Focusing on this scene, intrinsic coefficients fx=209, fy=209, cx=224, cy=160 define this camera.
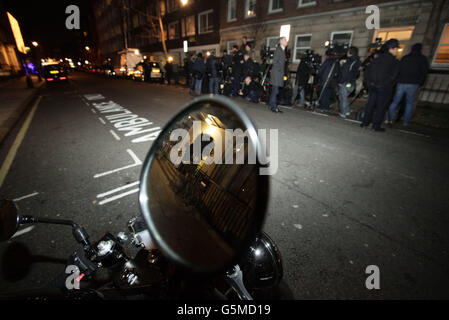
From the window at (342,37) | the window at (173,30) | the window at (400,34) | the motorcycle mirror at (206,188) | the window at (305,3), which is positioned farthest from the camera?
the window at (173,30)

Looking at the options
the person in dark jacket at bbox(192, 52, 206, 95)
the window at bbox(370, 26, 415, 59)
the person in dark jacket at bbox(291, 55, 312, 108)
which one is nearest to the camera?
the person in dark jacket at bbox(291, 55, 312, 108)

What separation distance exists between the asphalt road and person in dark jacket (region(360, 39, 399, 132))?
3.14 ft

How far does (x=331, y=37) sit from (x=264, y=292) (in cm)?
1547

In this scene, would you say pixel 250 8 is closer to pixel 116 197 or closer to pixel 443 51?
pixel 443 51

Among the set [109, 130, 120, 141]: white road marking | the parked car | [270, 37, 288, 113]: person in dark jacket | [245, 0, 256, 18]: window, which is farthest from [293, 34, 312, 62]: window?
the parked car

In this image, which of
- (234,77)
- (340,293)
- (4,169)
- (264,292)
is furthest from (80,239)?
(234,77)

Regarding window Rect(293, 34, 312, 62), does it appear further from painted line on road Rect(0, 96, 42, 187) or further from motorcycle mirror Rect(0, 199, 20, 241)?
motorcycle mirror Rect(0, 199, 20, 241)

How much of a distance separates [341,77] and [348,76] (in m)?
0.32

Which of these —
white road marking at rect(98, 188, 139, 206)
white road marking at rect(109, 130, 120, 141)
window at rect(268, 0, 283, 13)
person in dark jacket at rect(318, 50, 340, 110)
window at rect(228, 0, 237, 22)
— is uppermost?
window at rect(228, 0, 237, 22)

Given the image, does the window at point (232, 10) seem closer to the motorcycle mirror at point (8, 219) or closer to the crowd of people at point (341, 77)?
the crowd of people at point (341, 77)

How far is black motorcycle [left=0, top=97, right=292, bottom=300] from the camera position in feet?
2.08

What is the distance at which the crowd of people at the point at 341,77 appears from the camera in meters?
5.63

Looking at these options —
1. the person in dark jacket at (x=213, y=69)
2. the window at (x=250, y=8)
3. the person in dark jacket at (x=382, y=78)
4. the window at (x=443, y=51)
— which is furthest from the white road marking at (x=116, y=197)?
the window at (x=250, y=8)

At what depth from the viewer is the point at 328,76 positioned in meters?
8.06
